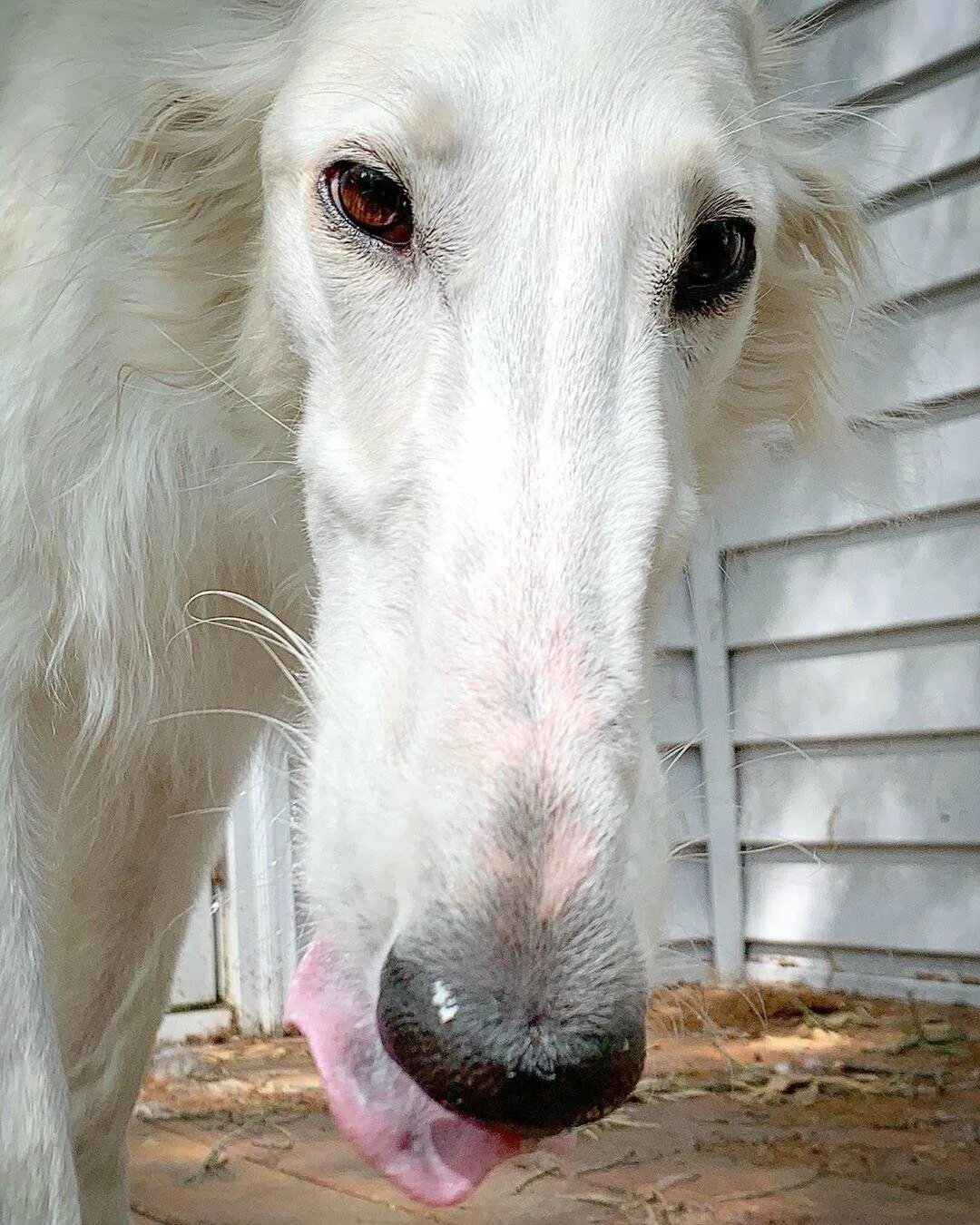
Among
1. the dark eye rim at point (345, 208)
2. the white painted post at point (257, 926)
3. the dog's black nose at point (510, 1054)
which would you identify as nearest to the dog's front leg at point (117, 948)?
the dark eye rim at point (345, 208)

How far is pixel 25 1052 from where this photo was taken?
1.37 m

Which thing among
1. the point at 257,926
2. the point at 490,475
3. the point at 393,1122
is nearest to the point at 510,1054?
the point at 393,1122

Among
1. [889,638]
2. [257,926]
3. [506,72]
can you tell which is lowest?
[257,926]

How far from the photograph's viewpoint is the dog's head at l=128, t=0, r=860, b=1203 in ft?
3.18

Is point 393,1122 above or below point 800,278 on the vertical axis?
below

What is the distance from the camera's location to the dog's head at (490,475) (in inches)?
38.1

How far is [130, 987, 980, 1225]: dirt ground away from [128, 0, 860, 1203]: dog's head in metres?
0.85

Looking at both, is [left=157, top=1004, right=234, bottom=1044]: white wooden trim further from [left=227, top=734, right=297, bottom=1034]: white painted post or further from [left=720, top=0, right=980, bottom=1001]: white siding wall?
[left=720, top=0, right=980, bottom=1001]: white siding wall

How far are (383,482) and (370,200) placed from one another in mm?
298

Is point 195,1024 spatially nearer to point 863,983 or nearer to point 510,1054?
point 863,983

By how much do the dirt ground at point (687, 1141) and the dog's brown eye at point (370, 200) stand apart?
1.06 meters

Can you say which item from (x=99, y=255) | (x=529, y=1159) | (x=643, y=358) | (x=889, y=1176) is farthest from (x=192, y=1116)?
(x=643, y=358)

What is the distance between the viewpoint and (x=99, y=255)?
63.8 inches

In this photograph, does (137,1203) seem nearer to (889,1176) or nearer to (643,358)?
(889,1176)
